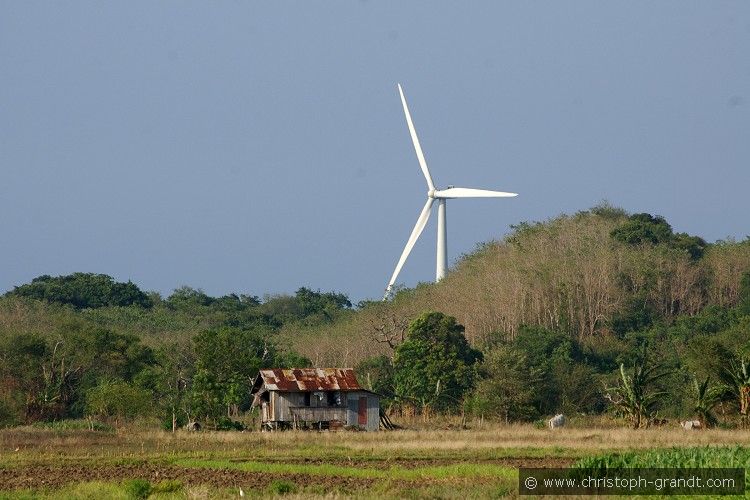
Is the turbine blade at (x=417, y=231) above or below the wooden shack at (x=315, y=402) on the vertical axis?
above

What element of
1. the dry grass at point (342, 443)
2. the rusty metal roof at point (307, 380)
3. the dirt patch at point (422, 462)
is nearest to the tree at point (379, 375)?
the rusty metal roof at point (307, 380)

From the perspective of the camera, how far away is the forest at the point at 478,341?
203 ft

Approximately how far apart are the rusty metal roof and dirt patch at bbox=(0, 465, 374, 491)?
2380 cm

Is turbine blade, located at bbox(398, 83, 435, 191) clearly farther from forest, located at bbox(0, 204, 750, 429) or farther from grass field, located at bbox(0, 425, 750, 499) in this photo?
grass field, located at bbox(0, 425, 750, 499)

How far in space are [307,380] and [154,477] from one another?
28.2m

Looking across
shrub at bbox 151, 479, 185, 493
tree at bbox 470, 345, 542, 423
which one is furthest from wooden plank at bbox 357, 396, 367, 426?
shrub at bbox 151, 479, 185, 493

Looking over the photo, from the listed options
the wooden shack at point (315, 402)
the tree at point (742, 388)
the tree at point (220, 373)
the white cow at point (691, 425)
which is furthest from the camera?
the tree at point (220, 373)

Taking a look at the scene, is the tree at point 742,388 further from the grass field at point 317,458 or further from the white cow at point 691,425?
the grass field at point 317,458

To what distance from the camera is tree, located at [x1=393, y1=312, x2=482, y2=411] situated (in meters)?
68.6

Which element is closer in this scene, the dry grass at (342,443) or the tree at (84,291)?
the dry grass at (342,443)

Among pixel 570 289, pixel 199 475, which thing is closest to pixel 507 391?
pixel 570 289

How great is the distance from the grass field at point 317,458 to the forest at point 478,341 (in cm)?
859

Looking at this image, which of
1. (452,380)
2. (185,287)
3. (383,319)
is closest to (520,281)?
(383,319)

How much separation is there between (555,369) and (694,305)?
2511 cm
